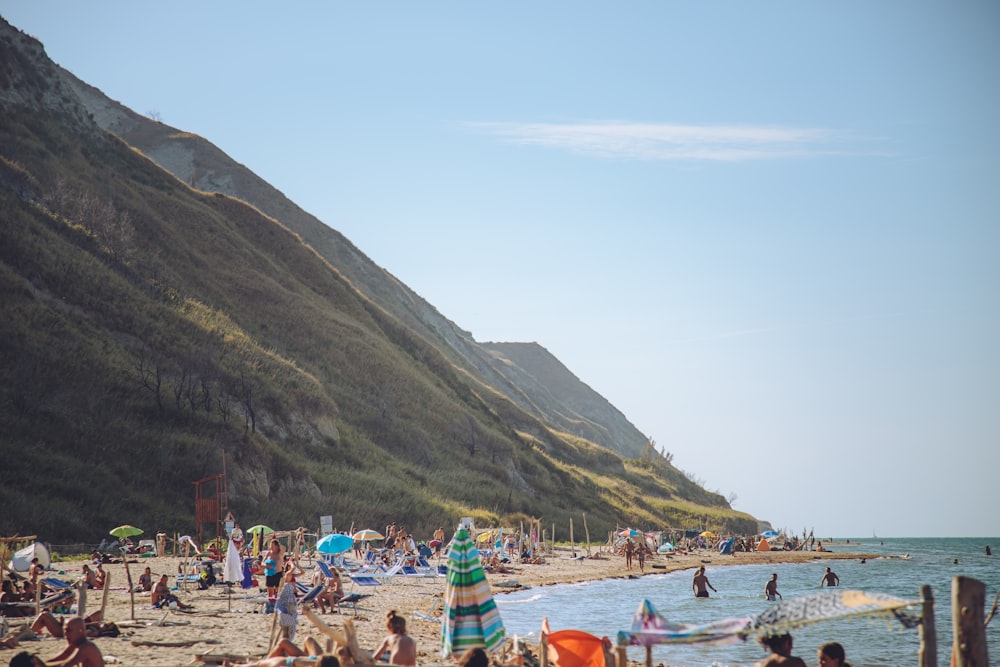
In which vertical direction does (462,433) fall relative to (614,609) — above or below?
above

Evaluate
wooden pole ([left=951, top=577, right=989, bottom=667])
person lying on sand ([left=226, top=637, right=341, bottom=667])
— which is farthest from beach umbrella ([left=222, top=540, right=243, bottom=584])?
wooden pole ([left=951, top=577, right=989, bottom=667])

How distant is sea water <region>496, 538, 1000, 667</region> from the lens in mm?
18156

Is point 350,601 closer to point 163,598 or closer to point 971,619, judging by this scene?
point 163,598

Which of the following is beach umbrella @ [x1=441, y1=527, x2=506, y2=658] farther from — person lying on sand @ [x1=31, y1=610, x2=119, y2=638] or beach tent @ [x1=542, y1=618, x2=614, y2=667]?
person lying on sand @ [x1=31, y1=610, x2=119, y2=638]

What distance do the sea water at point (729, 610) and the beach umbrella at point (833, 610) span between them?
2.44 feet

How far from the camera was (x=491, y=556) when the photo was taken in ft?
114

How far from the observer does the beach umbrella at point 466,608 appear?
35.3 ft

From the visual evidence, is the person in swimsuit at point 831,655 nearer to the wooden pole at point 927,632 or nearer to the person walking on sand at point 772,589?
the wooden pole at point 927,632

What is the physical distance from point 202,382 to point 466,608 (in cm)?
3037

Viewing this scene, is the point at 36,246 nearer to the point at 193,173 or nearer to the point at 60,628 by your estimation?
the point at 60,628

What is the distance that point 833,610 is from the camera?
7.98 meters

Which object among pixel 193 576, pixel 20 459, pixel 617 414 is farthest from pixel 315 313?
pixel 617 414

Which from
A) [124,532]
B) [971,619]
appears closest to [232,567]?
[124,532]

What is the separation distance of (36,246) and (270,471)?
14.3 m
